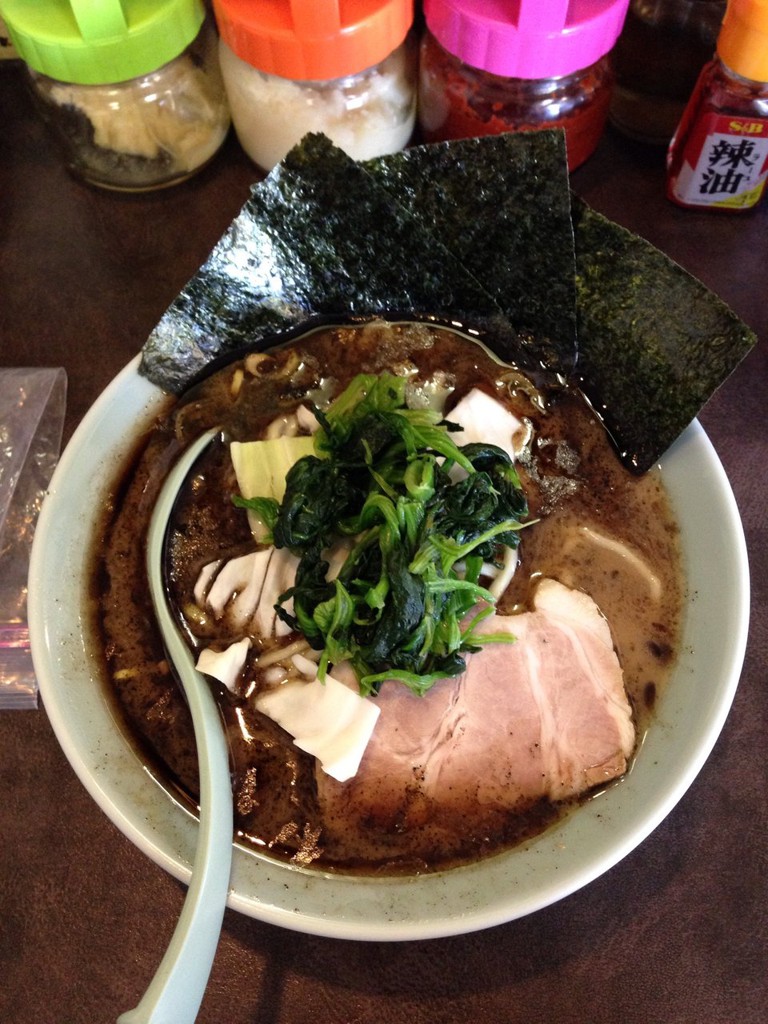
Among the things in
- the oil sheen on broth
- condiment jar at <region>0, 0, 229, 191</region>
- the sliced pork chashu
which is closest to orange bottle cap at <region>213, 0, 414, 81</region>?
condiment jar at <region>0, 0, 229, 191</region>

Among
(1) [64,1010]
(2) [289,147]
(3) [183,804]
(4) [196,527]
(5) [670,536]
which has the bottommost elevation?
(1) [64,1010]

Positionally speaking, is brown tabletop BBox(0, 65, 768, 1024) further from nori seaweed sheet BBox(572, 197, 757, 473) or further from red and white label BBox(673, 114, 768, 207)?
red and white label BBox(673, 114, 768, 207)

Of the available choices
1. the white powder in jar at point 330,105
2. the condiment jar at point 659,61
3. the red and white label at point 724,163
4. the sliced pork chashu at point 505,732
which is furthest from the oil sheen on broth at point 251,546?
the condiment jar at point 659,61

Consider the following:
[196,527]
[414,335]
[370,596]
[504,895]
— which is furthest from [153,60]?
[504,895]

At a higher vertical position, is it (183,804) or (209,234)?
(209,234)

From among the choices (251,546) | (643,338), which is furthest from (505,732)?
(643,338)

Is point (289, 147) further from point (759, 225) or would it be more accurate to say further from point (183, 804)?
point (183, 804)

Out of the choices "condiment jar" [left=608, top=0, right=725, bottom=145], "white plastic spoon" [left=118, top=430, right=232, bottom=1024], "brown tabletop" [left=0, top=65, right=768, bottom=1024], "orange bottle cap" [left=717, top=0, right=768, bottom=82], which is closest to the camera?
"white plastic spoon" [left=118, top=430, right=232, bottom=1024]
